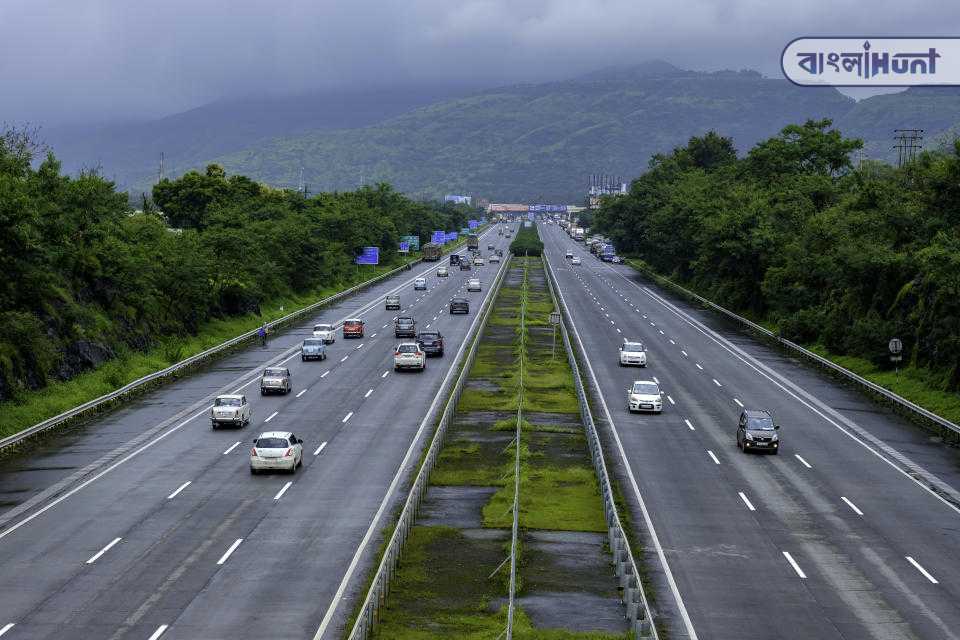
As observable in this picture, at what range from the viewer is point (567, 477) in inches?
1655

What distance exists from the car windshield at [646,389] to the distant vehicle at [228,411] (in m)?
19.0

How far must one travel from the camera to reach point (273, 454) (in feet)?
140

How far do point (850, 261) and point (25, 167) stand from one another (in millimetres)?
52789

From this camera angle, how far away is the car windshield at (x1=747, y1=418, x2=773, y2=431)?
1908 inches

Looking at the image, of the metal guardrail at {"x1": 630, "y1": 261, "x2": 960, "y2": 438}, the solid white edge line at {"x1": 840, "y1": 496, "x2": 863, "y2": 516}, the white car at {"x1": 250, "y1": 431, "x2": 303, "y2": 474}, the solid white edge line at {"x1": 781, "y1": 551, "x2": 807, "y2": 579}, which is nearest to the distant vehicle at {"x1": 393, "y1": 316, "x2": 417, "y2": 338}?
the metal guardrail at {"x1": 630, "y1": 261, "x2": 960, "y2": 438}

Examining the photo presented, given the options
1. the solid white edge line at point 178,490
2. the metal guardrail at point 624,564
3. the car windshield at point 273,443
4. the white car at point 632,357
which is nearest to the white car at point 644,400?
the metal guardrail at point 624,564

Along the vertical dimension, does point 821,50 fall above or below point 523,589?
above

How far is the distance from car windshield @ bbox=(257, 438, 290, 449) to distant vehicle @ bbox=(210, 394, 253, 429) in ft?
31.2

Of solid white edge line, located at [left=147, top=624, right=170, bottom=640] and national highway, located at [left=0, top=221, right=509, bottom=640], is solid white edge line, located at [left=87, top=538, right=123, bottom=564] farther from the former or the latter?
solid white edge line, located at [left=147, top=624, right=170, bottom=640]

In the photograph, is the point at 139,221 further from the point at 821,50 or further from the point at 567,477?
the point at 821,50

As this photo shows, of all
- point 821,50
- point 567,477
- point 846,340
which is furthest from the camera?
point 846,340

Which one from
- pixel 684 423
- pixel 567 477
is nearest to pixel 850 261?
pixel 684 423

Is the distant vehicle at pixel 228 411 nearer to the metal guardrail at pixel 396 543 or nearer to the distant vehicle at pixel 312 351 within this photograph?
the metal guardrail at pixel 396 543

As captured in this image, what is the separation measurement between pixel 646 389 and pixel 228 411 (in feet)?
66.4
